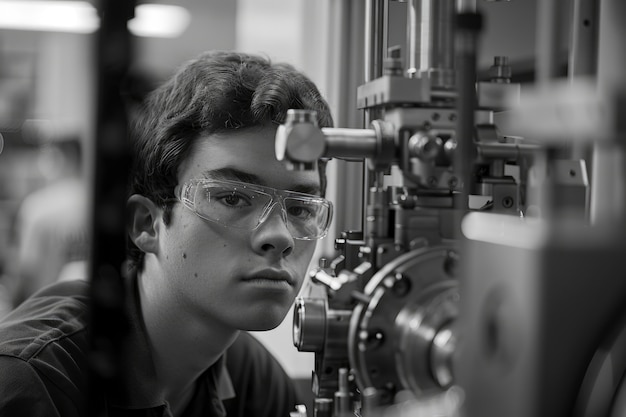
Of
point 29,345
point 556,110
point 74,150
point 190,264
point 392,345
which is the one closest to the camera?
point 556,110

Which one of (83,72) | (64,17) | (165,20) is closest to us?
(165,20)

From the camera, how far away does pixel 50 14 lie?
215 inches

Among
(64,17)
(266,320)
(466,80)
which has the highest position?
(64,17)

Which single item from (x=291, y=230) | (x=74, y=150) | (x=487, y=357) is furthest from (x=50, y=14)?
(x=487, y=357)

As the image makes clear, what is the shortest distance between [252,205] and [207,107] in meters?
0.28

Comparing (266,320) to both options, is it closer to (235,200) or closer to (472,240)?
(235,200)

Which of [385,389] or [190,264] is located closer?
[385,389]

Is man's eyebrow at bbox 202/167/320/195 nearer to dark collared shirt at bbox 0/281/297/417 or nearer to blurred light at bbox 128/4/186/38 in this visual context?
dark collared shirt at bbox 0/281/297/417

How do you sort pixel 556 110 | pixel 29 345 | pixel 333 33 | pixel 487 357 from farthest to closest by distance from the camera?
pixel 333 33 → pixel 29 345 → pixel 487 357 → pixel 556 110

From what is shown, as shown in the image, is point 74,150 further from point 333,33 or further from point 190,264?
point 190,264

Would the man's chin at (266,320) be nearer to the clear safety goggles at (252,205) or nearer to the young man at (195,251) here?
the young man at (195,251)

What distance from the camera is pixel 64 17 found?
5457 millimetres

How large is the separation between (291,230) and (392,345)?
0.56m

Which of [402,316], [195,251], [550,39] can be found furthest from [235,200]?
[550,39]
